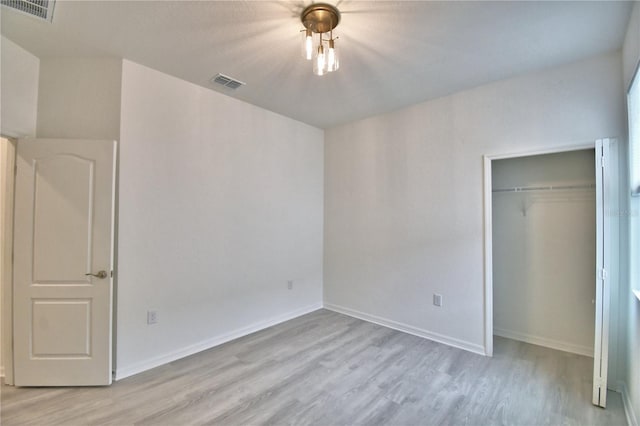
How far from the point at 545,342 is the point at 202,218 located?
4.11 metres

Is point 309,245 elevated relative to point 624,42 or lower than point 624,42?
lower

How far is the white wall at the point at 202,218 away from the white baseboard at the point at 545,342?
8.60 ft

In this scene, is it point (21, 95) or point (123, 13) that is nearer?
point (123, 13)

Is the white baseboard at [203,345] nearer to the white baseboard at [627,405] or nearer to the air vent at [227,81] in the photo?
the air vent at [227,81]

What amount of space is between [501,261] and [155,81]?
4.37 metres

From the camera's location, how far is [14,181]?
2.42 metres

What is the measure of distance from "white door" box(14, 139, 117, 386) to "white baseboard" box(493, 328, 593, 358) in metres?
4.21

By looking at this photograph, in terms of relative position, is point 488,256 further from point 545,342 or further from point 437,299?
point 545,342

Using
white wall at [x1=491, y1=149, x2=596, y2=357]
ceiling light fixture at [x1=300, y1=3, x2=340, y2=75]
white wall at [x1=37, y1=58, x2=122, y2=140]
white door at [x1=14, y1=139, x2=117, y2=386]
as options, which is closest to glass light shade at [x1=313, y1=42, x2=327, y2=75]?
ceiling light fixture at [x1=300, y1=3, x2=340, y2=75]

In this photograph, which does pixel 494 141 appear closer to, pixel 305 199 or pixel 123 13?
pixel 305 199

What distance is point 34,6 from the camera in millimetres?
1970

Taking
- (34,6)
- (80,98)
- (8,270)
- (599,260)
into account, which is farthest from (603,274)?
(8,270)

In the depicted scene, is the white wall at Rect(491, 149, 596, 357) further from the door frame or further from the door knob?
the door knob

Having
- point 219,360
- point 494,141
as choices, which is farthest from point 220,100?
point 494,141
